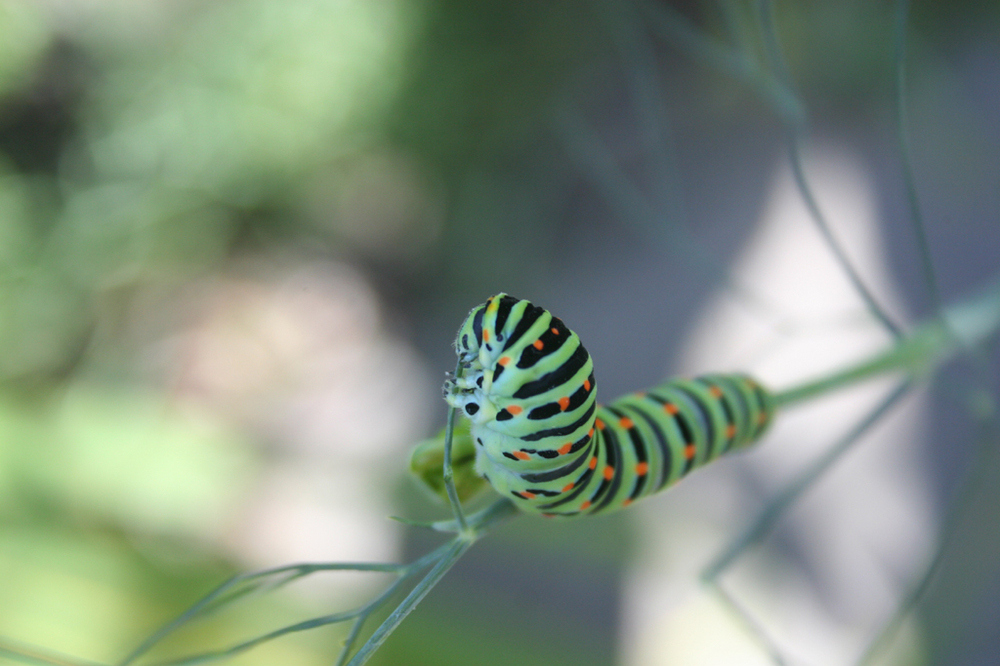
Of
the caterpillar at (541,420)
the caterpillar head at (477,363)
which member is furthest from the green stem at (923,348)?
the caterpillar head at (477,363)

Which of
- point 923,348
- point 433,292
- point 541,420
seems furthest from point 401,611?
point 433,292

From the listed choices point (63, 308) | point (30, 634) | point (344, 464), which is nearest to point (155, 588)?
point (30, 634)

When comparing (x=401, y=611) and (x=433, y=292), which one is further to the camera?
(x=433, y=292)

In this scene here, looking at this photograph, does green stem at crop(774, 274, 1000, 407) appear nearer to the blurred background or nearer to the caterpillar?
the caterpillar

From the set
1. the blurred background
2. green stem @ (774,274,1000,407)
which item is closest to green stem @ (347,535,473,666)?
green stem @ (774,274,1000,407)

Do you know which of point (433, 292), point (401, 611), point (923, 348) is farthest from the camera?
point (433, 292)

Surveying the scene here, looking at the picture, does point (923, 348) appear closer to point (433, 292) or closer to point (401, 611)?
point (401, 611)

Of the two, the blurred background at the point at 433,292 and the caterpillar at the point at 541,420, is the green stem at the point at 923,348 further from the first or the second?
the blurred background at the point at 433,292
